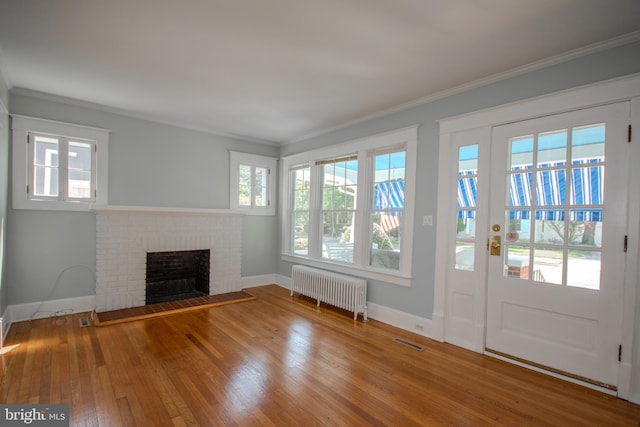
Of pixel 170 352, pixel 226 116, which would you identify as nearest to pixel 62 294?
pixel 170 352

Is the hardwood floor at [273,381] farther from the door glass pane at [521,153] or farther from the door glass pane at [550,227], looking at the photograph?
the door glass pane at [521,153]

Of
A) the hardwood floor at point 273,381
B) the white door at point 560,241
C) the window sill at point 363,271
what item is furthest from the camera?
the window sill at point 363,271

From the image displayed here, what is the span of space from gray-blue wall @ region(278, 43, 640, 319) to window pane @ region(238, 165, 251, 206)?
6.74ft

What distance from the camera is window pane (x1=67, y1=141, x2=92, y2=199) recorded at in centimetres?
395

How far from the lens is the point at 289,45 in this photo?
2.49 meters

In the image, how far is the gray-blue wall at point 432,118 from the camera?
94.8 inches

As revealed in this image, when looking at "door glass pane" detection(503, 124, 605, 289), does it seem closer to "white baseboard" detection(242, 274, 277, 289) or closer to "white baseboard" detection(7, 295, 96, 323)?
"white baseboard" detection(242, 274, 277, 289)

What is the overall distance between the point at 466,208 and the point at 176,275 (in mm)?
4433

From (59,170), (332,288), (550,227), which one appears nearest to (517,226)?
(550,227)

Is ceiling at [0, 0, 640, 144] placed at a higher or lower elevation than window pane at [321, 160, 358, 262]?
higher

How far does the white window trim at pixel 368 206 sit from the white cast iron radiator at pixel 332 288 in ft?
0.51

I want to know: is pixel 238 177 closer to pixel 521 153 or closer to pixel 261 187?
pixel 261 187

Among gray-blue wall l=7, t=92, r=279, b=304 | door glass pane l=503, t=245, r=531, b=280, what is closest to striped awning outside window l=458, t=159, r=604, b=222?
door glass pane l=503, t=245, r=531, b=280

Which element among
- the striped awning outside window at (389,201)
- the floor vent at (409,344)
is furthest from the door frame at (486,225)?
the striped awning outside window at (389,201)
